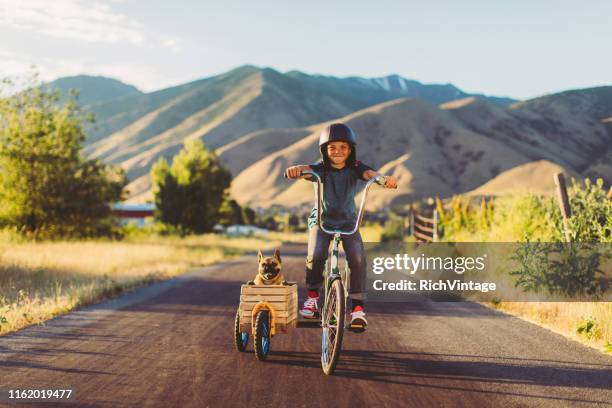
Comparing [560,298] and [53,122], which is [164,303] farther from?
[53,122]

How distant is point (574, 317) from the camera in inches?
410

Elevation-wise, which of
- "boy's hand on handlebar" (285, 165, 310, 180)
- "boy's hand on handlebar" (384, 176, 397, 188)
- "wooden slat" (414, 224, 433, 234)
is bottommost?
"wooden slat" (414, 224, 433, 234)

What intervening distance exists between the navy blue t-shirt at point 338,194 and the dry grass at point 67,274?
5.41 meters

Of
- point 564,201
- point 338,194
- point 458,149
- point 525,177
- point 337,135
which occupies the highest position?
point 458,149

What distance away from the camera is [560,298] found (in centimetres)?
1217

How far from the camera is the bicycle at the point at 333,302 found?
22.3 ft

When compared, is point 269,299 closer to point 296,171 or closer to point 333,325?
point 333,325

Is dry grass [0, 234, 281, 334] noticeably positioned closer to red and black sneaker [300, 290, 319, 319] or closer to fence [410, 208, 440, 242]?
red and black sneaker [300, 290, 319, 319]

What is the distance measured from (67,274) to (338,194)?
13.4 meters

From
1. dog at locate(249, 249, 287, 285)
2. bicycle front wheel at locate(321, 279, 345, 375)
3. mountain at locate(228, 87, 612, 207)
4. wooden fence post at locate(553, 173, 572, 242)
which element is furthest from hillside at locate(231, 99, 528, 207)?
bicycle front wheel at locate(321, 279, 345, 375)

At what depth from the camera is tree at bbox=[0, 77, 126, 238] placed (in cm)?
3281

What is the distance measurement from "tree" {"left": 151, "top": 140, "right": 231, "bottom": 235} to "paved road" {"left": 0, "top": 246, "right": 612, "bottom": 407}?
126 feet

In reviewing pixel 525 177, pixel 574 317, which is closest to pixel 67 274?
pixel 574 317

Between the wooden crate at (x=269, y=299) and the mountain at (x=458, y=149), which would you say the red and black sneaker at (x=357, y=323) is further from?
the mountain at (x=458, y=149)
